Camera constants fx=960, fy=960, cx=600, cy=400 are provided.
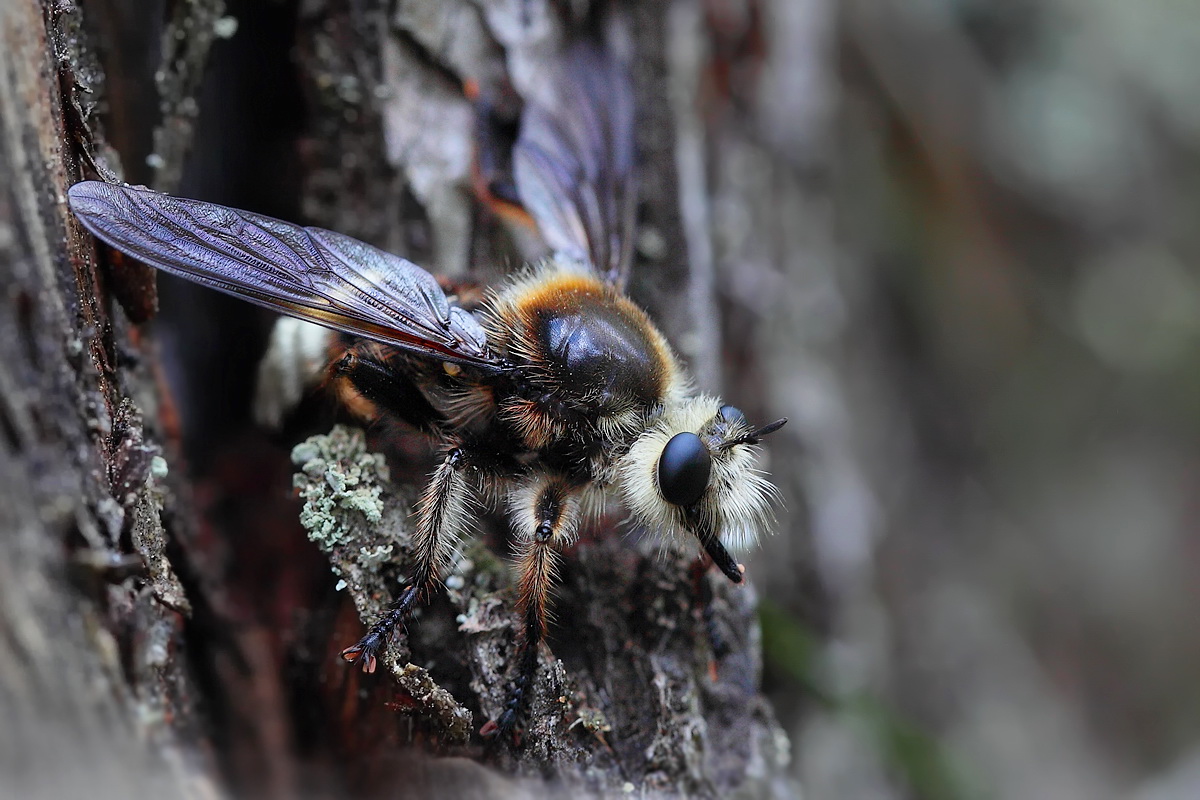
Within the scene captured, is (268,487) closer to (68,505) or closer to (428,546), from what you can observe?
(428,546)

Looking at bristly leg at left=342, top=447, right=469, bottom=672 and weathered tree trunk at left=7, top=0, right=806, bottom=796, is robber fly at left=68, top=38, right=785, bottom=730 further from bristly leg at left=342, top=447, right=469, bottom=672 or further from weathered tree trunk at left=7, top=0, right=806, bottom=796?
weathered tree trunk at left=7, top=0, right=806, bottom=796

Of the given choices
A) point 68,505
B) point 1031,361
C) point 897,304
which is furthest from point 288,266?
point 1031,361

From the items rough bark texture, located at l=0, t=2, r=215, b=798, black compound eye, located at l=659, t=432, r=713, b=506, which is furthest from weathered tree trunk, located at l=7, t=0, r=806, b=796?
black compound eye, located at l=659, t=432, r=713, b=506

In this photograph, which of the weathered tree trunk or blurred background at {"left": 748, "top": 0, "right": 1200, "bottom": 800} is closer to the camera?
the weathered tree trunk

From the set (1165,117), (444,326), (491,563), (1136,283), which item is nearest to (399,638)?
(491,563)

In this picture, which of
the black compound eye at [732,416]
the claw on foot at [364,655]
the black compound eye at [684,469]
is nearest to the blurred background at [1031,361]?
the black compound eye at [732,416]

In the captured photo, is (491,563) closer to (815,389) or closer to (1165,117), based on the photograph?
(815,389)
